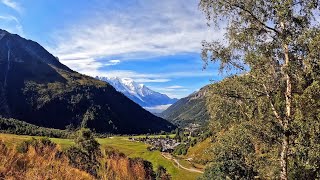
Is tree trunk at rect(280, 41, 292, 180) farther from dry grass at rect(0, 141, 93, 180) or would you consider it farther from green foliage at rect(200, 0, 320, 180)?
dry grass at rect(0, 141, 93, 180)

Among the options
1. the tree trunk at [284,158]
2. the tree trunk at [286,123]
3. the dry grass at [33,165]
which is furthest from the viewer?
the tree trunk at [286,123]

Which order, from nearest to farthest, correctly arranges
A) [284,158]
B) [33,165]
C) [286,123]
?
[33,165]
[284,158]
[286,123]

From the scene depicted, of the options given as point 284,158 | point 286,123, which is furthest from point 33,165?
point 286,123

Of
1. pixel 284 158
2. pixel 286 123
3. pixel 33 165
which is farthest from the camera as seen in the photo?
pixel 286 123

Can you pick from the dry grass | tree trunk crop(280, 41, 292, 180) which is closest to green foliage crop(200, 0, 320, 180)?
tree trunk crop(280, 41, 292, 180)

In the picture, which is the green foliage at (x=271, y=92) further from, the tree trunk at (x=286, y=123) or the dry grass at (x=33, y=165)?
the dry grass at (x=33, y=165)

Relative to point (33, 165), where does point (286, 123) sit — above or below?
above

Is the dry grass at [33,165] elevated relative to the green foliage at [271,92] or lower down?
lower down

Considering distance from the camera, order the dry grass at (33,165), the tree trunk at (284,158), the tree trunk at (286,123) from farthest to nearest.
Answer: the tree trunk at (286,123), the tree trunk at (284,158), the dry grass at (33,165)

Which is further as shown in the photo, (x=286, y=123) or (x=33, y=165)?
(x=286, y=123)

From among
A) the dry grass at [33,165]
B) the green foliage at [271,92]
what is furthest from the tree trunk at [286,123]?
the dry grass at [33,165]

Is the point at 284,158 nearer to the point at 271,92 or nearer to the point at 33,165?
the point at 271,92

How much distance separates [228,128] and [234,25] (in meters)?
6.51

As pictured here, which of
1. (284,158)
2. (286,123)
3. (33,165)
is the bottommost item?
(33,165)
